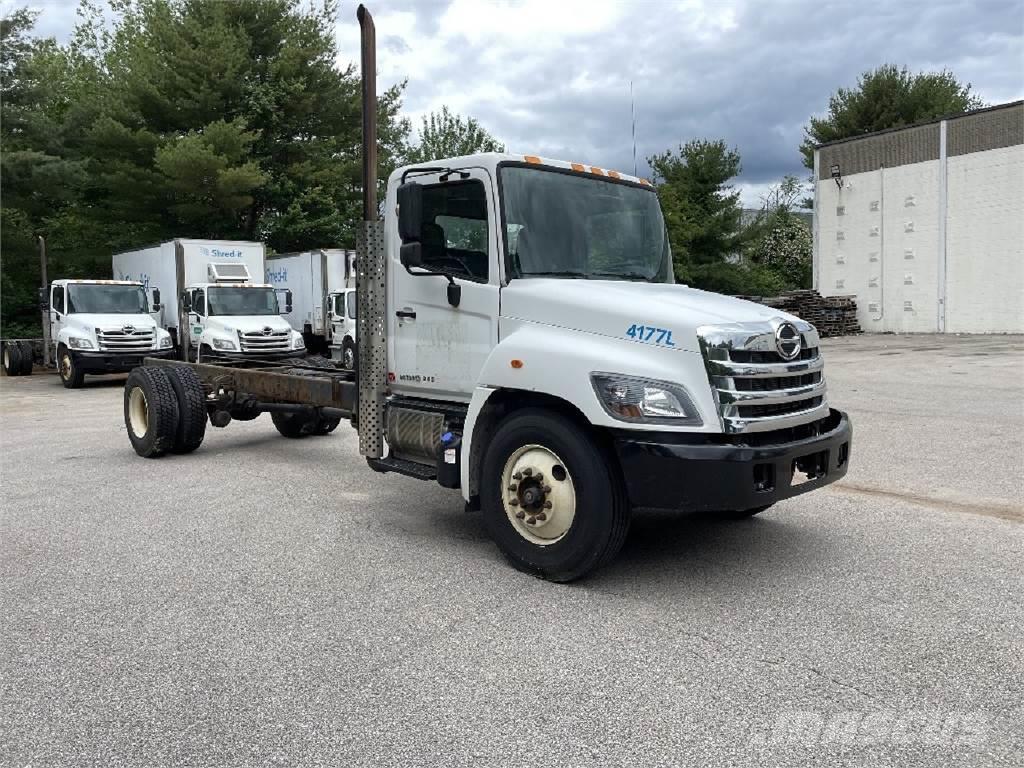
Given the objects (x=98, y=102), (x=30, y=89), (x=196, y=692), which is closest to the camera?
(x=196, y=692)

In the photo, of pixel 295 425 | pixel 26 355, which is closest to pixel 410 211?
pixel 295 425

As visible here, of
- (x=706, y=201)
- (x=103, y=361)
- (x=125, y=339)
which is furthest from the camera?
(x=706, y=201)

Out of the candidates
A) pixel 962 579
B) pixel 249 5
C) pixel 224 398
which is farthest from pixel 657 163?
pixel 962 579

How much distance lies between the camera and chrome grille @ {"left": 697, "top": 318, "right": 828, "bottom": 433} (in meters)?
4.33

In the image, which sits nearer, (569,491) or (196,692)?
(196,692)

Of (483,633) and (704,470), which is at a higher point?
(704,470)

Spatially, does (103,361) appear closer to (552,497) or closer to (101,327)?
(101,327)

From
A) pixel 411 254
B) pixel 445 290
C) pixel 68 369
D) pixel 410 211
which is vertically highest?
pixel 410 211

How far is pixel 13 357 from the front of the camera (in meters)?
23.0

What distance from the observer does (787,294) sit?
34125 millimetres

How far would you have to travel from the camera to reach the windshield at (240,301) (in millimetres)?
20078

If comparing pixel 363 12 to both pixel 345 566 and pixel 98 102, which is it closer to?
pixel 345 566

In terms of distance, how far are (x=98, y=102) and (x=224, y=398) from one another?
2661 centimetres

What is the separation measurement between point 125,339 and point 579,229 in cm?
1625
